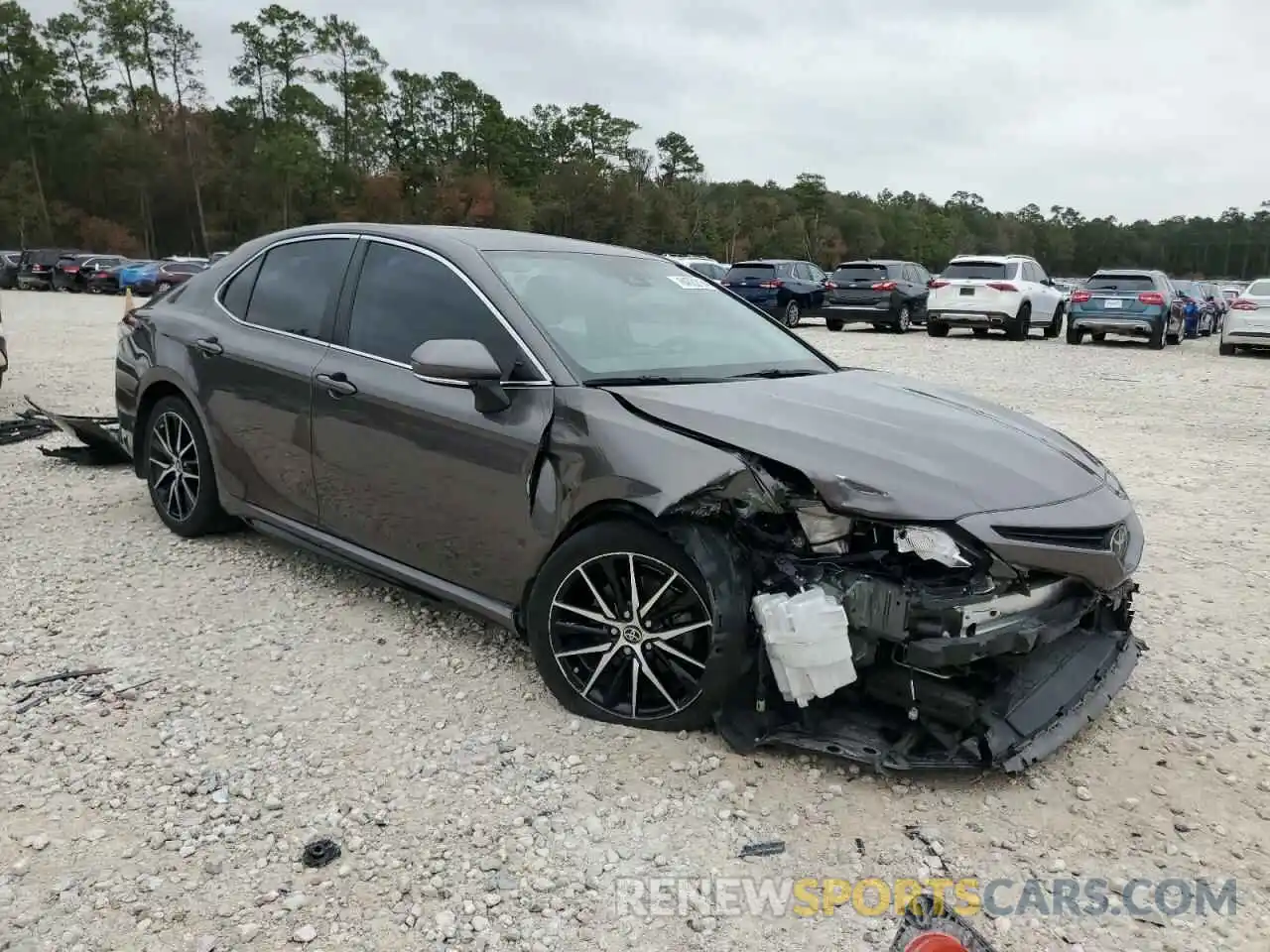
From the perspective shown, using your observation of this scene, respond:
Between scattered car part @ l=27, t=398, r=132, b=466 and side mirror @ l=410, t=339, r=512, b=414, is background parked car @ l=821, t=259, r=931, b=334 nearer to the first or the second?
scattered car part @ l=27, t=398, r=132, b=466

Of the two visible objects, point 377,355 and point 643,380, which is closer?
point 643,380

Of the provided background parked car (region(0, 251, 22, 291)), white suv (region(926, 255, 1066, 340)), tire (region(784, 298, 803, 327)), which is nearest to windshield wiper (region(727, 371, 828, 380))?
white suv (region(926, 255, 1066, 340))

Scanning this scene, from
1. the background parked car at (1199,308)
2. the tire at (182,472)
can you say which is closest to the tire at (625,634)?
the tire at (182,472)

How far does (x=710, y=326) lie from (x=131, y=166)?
71.4 m

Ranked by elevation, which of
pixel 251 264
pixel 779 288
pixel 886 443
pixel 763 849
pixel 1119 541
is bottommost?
pixel 763 849

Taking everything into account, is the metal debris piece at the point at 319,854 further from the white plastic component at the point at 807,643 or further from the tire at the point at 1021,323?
the tire at the point at 1021,323

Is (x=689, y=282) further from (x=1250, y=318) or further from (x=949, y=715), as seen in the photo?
(x=1250, y=318)

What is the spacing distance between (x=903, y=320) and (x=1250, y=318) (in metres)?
6.65

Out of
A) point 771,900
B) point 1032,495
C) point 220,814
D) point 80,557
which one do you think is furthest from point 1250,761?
point 80,557

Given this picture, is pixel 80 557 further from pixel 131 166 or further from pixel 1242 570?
pixel 131 166

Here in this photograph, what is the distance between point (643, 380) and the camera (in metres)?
3.35

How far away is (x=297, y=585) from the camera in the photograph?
4.34 meters

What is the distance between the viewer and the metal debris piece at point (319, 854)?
245 centimetres

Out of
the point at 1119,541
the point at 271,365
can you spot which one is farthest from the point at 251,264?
the point at 1119,541
